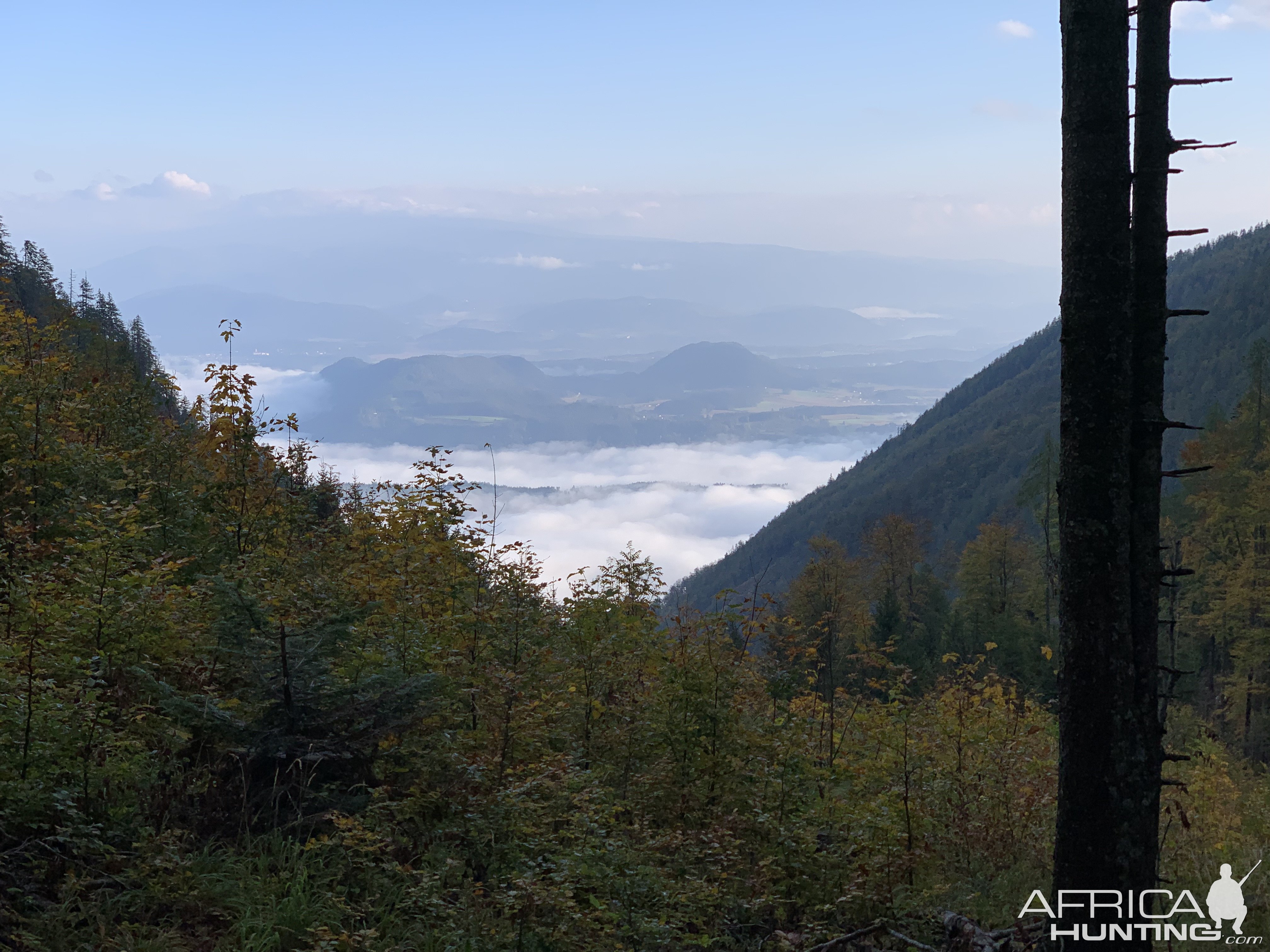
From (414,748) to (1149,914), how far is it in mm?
4690

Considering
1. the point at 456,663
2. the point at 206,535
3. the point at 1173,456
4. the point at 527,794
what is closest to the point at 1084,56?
the point at 527,794

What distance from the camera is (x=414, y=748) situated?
609 centimetres

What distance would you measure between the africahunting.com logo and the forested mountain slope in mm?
86297

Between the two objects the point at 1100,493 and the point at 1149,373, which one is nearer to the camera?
the point at 1100,493

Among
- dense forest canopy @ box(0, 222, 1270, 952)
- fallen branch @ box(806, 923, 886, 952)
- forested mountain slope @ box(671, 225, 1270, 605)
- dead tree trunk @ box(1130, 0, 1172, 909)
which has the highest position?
forested mountain slope @ box(671, 225, 1270, 605)

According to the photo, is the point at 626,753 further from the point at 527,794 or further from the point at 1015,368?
the point at 1015,368

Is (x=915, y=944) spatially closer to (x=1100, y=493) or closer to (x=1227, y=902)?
(x=1227, y=902)

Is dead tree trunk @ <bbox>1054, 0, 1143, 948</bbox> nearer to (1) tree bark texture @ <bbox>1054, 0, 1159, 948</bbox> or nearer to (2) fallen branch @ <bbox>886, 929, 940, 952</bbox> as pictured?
(1) tree bark texture @ <bbox>1054, 0, 1159, 948</bbox>

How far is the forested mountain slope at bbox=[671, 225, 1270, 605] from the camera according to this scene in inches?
4818

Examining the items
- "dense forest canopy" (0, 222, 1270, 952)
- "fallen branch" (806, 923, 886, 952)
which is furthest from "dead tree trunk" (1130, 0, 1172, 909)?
"fallen branch" (806, 923, 886, 952)

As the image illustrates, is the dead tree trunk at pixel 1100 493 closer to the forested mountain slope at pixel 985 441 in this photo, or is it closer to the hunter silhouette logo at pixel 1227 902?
the hunter silhouette logo at pixel 1227 902

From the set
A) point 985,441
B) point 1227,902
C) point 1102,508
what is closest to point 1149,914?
point 1227,902

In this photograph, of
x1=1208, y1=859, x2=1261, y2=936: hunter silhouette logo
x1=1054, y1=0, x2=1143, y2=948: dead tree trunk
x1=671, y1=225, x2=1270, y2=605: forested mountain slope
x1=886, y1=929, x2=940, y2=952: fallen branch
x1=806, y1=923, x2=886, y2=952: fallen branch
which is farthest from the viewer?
x1=671, y1=225, x2=1270, y2=605: forested mountain slope

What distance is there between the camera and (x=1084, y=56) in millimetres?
4184
